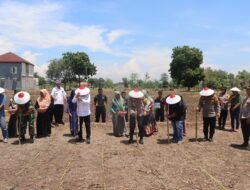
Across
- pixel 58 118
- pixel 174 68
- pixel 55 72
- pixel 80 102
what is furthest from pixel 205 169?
pixel 55 72

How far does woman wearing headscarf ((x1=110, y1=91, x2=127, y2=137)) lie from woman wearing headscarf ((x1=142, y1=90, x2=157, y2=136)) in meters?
0.79

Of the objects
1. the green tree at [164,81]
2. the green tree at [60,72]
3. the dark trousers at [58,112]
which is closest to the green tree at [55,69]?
the green tree at [60,72]

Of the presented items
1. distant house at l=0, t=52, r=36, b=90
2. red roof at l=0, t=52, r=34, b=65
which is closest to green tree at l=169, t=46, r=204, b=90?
distant house at l=0, t=52, r=36, b=90

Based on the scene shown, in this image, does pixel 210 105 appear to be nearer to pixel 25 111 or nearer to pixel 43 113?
pixel 43 113

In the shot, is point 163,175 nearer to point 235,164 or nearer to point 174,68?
point 235,164

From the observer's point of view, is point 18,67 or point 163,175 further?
point 18,67

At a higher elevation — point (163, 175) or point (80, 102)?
point (80, 102)

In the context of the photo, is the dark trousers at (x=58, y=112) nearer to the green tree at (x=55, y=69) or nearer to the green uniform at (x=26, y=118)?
the green uniform at (x=26, y=118)

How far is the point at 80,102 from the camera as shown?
33.6 feet

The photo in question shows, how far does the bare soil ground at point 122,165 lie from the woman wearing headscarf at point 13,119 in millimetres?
400

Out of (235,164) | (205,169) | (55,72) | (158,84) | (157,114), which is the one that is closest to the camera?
(205,169)

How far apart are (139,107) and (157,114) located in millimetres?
3888

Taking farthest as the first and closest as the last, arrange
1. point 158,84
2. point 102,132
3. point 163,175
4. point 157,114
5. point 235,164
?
point 158,84, point 157,114, point 102,132, point 235,164, point 163,175

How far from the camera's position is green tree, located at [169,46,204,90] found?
68.3 meters
